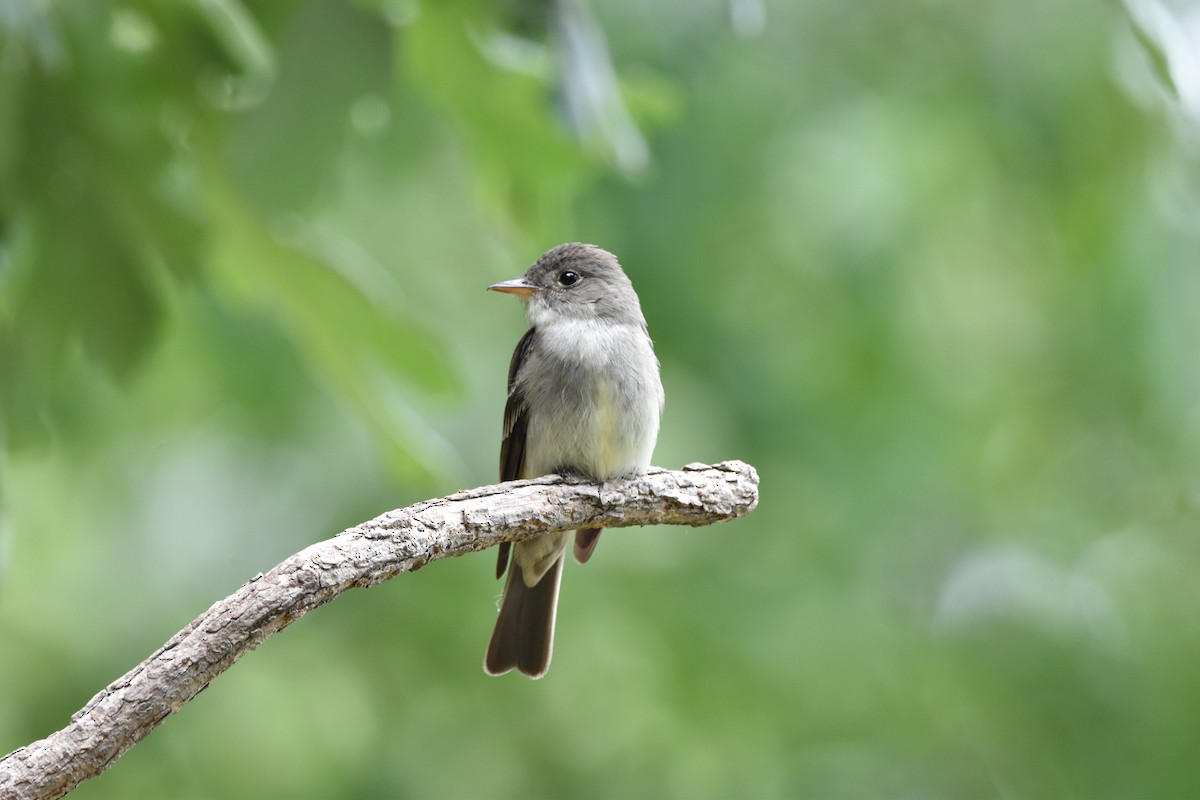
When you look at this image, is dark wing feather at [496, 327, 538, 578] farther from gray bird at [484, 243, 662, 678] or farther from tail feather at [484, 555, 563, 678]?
tail feather at [484, 555, 563, 678]

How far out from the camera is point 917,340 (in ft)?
24.5

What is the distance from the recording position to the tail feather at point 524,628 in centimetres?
412

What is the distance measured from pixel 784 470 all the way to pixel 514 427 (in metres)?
3.20

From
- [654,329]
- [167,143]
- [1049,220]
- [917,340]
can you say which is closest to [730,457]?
[654,329]

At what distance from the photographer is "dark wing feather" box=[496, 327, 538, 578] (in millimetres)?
4359

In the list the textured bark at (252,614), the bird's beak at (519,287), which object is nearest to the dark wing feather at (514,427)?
the bird's beak at (519,287)

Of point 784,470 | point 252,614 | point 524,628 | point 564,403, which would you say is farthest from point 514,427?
point 784,470

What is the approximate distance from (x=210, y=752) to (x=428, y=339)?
13.5ft

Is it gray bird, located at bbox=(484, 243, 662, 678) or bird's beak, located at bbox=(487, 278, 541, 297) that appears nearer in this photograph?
gray bird, located at bbox=(484, 243, 662, 678)

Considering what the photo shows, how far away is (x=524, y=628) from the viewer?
4.27 m

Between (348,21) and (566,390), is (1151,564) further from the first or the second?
(348,21)

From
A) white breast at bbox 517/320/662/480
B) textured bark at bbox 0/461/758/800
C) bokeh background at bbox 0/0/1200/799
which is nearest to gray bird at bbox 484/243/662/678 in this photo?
white breast at bbox 517/320/662/480

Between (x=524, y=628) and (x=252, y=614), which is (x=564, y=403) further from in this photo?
(x=252, y=614)

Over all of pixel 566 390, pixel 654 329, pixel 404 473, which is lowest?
pixel 404 473
